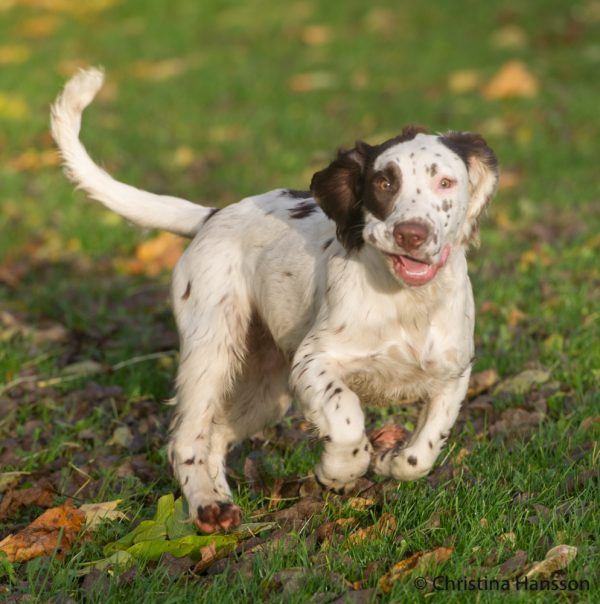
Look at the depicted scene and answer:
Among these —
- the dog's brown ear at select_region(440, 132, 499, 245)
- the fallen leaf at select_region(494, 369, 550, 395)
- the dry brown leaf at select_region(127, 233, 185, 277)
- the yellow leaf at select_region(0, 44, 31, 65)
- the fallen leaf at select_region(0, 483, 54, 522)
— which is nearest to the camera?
the dog's brown ear at select_region(440, 132, 499, 245)

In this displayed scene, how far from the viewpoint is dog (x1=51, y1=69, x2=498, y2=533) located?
3.59 meters

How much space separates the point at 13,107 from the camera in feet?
37.0

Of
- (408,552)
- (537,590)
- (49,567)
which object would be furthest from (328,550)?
(49,567)

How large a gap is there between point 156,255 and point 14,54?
828 cm

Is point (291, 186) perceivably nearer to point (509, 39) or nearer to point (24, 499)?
point (24, 499)

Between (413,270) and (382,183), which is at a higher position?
(382,183)

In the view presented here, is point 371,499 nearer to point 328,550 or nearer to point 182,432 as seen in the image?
point 328,550

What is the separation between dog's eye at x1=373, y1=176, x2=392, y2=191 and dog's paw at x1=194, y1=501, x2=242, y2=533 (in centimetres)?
120

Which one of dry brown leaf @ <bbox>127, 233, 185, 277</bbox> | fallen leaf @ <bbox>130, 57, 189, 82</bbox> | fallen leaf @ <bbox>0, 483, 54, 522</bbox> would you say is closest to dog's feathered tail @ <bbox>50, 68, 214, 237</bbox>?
fallen leaf @ <bbox>0, 483, 54, 522</bbox>

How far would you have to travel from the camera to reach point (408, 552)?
334 centimetres

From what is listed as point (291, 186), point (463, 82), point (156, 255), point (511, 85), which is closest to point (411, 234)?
point (156, 255)

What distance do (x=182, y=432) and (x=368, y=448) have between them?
2.85 feet

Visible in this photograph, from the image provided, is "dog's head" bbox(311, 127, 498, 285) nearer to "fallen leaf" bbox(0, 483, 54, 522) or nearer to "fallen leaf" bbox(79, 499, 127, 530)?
"fallen leaf" bbox(79, 499, 127, 530)

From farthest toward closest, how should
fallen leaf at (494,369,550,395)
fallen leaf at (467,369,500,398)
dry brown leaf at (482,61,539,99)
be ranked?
dry brown leaf at (482,61,539,99) < fallen leaf at (467,369,500,398) < fallen leaf at (494,369,550,395)
